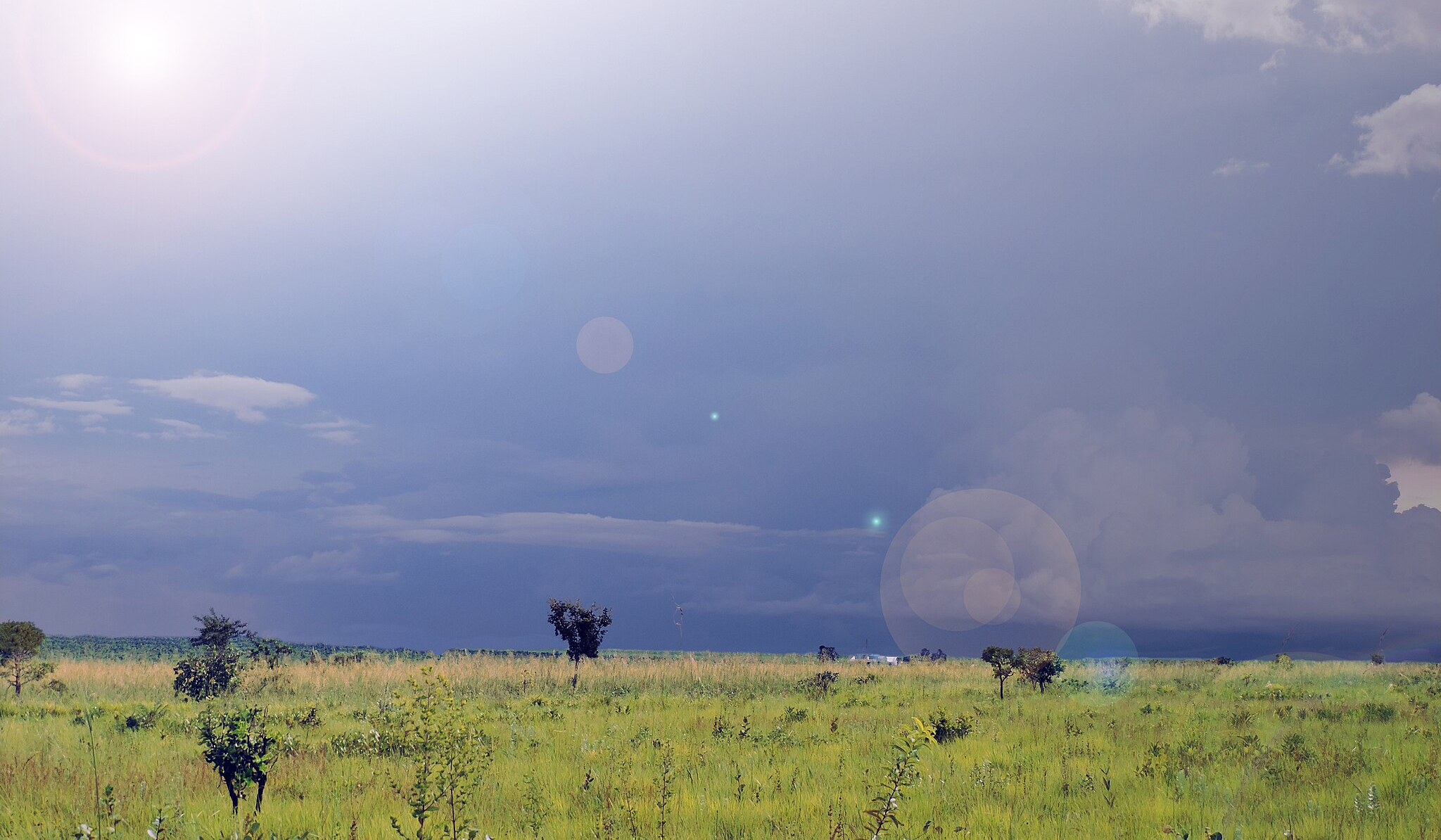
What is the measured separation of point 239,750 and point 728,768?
633 centimetres

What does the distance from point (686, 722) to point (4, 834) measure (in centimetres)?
1160

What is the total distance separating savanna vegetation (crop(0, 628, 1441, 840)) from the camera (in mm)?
8773

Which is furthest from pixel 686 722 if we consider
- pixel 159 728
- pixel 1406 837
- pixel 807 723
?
pixel 1406 837

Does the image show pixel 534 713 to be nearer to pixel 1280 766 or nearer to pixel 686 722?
pixel 686 722

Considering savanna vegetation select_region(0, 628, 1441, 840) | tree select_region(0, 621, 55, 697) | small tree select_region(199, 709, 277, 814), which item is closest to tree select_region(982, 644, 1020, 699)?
savanna vegetation select_region(0, 628, 1441, 840)

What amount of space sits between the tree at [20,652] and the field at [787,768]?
184 inches

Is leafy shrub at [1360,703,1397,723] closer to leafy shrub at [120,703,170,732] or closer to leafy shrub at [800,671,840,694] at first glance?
leafy shrub at [800,671,840,694]

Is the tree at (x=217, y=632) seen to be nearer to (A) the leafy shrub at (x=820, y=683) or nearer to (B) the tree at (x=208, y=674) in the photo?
(B) the tree at (x=208, y=674)

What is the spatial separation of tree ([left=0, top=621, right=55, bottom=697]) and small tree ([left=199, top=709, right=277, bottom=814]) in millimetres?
26820

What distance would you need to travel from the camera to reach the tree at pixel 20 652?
29.2 metres

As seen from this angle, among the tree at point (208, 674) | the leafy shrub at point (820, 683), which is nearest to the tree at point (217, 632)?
the tree at point (208, 674)

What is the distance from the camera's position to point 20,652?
29875mm

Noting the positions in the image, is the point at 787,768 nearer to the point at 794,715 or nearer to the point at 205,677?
the point at 794,715

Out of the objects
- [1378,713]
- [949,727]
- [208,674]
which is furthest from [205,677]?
[1378,713]
